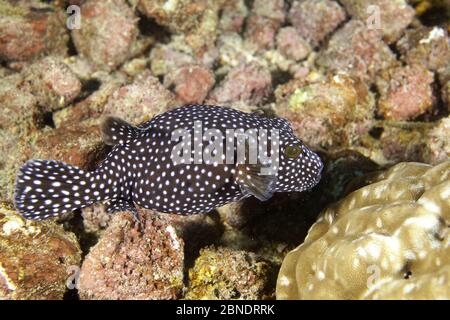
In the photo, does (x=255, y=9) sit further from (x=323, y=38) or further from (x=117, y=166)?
(x=117, y=166)

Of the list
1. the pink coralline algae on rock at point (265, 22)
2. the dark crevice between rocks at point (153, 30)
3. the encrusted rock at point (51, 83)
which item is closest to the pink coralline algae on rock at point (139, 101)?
the encrusted rock at point (51, 83)

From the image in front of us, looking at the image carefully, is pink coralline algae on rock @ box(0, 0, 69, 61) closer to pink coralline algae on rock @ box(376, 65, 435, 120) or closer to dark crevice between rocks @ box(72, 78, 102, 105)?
dark crevice between rocks @ box(72, 78, 102, 105)

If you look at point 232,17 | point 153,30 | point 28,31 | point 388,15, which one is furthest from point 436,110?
point 28,31

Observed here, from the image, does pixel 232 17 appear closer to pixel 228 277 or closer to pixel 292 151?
pixel 292 151

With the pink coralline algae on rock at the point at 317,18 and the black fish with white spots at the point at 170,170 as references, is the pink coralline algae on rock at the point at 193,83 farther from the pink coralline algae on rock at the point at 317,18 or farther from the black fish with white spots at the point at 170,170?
the pink coralline algae on rock at the point at 317,18

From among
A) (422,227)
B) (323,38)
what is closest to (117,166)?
(422,227)
